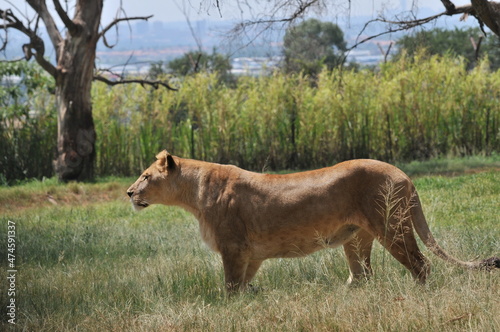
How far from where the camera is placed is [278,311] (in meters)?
5.52

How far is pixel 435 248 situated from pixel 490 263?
0.45m

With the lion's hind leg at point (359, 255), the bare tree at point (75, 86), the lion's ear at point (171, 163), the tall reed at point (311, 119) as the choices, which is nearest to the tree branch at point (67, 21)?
the bare tree at point (75, 86)

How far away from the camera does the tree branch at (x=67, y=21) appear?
13.9 metres

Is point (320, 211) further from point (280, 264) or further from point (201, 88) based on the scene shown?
point (201, 88)

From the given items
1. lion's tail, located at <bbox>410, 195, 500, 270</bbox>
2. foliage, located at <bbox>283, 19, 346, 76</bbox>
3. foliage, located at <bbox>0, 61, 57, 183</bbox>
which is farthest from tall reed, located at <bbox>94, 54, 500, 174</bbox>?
lion's tail, located at <bbox>410, 195, 500, 270</bbox>

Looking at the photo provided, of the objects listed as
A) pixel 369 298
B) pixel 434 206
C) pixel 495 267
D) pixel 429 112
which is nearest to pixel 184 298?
pixel 369 298

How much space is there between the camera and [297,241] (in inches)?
252

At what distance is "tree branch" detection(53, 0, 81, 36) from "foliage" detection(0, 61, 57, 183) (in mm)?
1864

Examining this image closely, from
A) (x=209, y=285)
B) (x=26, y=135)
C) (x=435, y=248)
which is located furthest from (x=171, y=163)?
(x=26, y=135)

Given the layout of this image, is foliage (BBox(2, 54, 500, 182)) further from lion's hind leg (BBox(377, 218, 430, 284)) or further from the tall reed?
lion's hind leg (BBox(377, 218, 430, 284))

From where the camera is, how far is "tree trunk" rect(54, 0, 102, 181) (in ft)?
48.3

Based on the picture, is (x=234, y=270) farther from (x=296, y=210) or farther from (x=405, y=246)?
(x=405, y=246)

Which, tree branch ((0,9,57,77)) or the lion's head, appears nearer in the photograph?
the lion's head

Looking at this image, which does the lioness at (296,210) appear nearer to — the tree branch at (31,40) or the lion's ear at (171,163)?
the lion's ear at (171,163)
